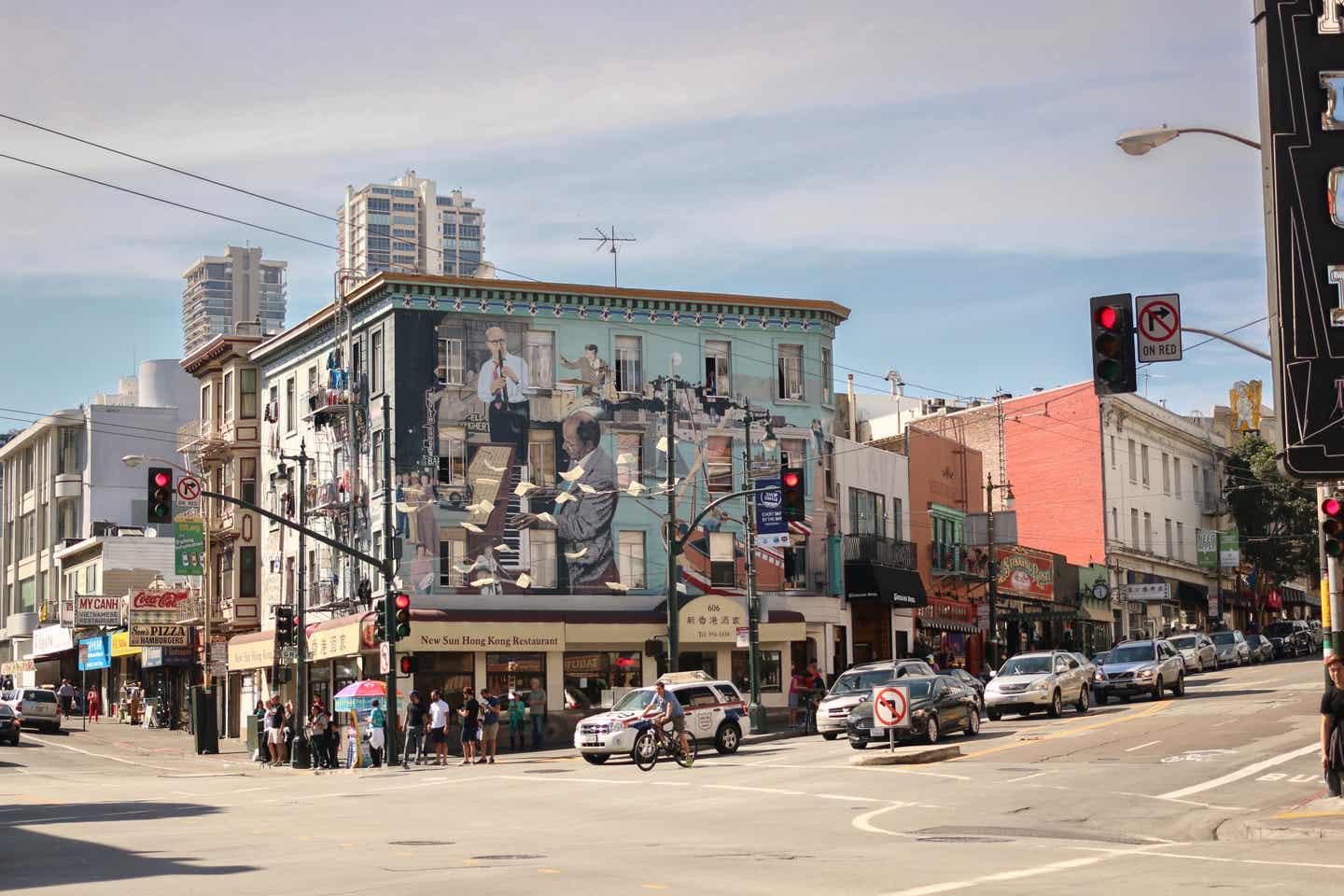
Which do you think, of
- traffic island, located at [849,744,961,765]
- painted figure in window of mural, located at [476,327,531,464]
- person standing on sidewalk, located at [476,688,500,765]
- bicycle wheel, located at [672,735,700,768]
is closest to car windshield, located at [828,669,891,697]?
traffic island, located at [849,744,961,765]

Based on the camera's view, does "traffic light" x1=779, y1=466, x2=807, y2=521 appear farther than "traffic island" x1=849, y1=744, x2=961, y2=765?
Yes

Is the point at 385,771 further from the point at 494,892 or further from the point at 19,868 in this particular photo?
the point at 494,892

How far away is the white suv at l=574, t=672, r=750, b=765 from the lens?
34.6 m

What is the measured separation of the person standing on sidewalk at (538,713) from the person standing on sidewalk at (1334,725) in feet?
95.0

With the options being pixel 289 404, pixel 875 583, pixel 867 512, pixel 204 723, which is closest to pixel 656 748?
pixel 204 723

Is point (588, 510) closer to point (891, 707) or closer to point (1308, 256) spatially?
point (891, 707)

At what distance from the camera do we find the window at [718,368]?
56031mm

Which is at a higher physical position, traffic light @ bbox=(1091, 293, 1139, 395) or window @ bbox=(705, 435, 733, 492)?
window @ bbox=(705, 435, 733, 492)

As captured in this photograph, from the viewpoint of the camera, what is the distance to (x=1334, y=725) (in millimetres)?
19641

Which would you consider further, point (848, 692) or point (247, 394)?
point (247, 394)

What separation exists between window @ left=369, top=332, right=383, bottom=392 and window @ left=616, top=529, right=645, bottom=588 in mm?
9492

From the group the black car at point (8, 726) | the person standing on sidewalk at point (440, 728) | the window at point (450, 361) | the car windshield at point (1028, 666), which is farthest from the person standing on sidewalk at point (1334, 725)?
the black car at point (8, 726)

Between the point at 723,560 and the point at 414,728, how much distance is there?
17184mm

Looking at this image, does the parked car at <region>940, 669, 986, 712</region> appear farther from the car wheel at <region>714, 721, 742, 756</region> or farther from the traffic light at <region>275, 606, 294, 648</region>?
the traffic light at <region>275, 606, 294, 648</region>
